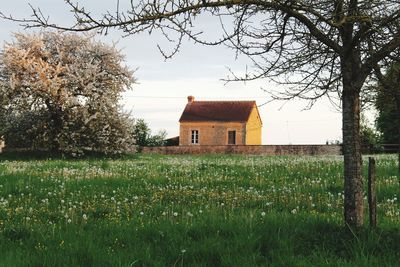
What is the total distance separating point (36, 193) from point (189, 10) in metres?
7.10

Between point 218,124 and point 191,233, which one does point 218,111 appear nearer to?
point 218,124

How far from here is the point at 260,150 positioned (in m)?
47.8

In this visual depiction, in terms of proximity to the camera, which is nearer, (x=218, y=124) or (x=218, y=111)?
(x=218, y=124)

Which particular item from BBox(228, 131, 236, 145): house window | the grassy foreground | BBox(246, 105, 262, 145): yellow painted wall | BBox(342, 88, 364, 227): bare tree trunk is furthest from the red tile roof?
BBox(342, 88, 364, 227): bare tree trunk

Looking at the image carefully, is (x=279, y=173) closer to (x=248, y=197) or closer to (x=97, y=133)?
(x=248, y=197)

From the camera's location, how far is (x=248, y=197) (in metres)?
10.3

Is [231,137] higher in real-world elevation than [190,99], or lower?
lower

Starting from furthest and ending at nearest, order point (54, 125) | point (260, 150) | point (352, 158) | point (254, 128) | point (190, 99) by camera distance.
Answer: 1. point (190, 99)
2. point (254, 128)
3. point (260, 150)
4. point (54, 125)
5. point (352, 158)

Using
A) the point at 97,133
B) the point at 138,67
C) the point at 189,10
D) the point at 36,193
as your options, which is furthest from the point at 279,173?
the point at 138,67

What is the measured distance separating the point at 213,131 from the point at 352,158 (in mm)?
58477

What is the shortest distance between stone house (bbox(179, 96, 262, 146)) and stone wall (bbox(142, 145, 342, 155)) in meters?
14.9

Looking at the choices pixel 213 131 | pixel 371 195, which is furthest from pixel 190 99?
pixel 371 195

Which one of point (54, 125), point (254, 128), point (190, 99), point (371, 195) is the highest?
point (190, 99)

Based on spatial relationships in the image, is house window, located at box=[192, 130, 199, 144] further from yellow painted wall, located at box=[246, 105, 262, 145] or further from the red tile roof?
yellow painted wall, located at box=[246, 105, 262, 145]
